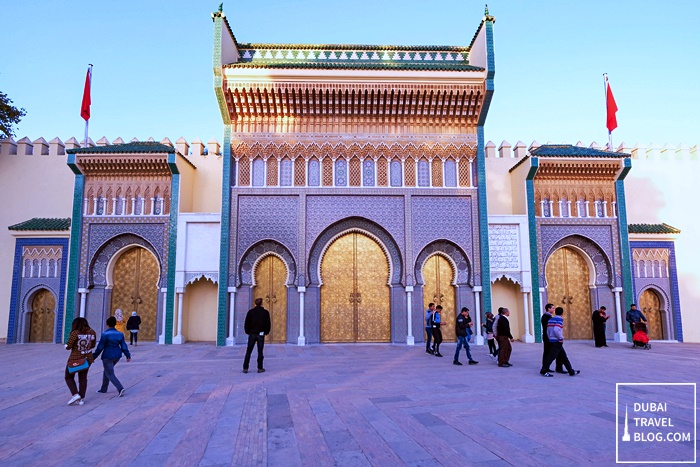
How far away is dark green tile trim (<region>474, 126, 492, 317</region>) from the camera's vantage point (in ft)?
44.9

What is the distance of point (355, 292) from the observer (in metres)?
13.8

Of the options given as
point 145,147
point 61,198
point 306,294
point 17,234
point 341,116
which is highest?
point 341,116

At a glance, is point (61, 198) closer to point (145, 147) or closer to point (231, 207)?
point (145, 147)

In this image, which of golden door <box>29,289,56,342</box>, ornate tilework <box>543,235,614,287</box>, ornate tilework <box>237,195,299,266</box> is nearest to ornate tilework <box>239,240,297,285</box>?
ornate tilework <box>237,195,299,266</box>

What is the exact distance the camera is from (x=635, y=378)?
752 centimetres

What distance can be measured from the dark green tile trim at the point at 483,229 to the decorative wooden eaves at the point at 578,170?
2.06 metres

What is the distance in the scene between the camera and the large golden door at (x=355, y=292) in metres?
13.7

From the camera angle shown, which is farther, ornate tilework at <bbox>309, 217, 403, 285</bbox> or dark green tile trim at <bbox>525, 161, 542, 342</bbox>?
dark green tile trim at <bbox>525, 161, 542, 342</bbox>

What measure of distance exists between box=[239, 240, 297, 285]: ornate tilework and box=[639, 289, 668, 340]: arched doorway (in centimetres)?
1206

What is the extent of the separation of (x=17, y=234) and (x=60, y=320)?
137 inches

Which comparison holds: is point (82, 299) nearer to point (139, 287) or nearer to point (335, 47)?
point (139, 287)

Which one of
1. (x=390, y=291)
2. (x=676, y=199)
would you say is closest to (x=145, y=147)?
(x=390, y=291)

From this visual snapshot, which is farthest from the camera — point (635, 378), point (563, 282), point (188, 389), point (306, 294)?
point (563, 282)

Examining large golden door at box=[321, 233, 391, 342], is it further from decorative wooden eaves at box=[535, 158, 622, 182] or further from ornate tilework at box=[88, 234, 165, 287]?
decorative wooden eaves at box=[535, 158, 622, 182]
